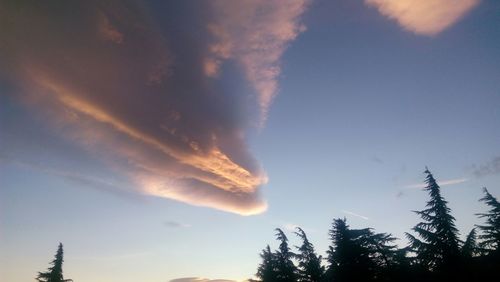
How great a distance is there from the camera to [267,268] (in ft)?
147

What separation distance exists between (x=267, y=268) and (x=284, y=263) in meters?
2.66

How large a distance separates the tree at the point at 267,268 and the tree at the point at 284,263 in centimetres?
67

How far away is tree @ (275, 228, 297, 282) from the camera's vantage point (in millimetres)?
42438

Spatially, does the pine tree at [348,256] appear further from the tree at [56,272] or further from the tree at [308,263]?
the tree at [56,272]

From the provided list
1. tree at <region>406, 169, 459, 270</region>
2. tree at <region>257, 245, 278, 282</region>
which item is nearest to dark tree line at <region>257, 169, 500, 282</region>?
tree at <region>406, 169, 459, 270</region>

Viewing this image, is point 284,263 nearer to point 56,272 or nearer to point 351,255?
point 351,255

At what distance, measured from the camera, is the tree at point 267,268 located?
4381cm

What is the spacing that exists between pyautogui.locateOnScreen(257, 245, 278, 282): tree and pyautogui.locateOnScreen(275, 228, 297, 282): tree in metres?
0.67

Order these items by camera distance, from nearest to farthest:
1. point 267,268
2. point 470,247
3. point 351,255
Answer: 1. point 351,255
2. point 470,247
3. point 267,268

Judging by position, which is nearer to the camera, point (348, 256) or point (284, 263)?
point (348, 256)

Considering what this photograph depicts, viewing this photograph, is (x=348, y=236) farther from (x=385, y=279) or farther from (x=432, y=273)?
(x=432, y=273)

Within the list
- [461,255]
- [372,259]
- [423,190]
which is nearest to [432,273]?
[461,255]

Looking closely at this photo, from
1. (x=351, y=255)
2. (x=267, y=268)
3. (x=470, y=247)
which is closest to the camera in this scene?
(x=351, y=255)

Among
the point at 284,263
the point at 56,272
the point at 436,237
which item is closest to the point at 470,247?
the point at 436,237
